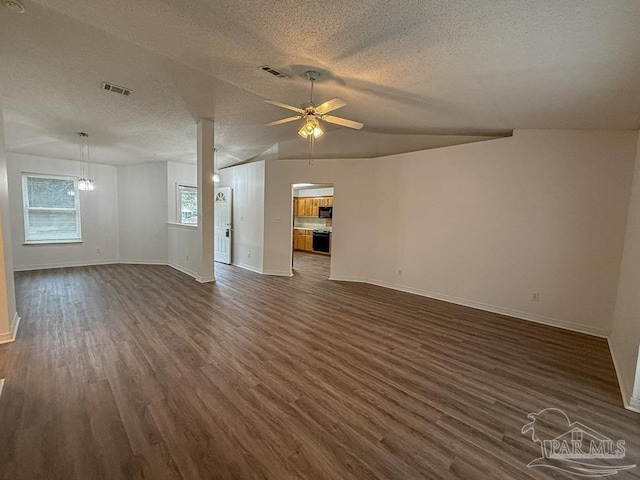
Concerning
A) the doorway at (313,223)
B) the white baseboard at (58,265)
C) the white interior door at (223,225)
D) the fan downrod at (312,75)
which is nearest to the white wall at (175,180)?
the white interior door at (223,225)

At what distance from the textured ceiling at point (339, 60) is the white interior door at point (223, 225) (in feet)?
10.2

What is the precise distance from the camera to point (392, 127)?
515 cm

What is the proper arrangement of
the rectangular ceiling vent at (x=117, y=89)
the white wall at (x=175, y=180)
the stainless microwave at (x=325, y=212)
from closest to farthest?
1. the rectangular ceiling vent at (x=117, y=89)
2. the white wall at (x=175, y=180)
3. the stainless microwave at (x=325, y=212)

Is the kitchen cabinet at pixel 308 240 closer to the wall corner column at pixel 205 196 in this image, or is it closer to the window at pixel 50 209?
the wall corner column at pixel 205 196

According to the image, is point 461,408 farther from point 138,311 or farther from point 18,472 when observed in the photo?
point 138,311

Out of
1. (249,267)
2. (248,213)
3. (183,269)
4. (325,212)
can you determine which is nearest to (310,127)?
(248,213)

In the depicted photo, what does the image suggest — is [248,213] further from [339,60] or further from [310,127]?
[339,60]

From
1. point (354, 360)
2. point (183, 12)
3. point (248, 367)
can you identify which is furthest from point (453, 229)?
point (183, 12)

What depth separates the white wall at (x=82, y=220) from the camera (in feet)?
20.6

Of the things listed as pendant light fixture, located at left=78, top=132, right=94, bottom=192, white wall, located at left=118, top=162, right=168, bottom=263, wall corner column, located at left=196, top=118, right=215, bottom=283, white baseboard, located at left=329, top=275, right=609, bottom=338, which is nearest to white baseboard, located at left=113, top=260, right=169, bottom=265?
white wall, located at left=118, top=162, right=168, bottom=263

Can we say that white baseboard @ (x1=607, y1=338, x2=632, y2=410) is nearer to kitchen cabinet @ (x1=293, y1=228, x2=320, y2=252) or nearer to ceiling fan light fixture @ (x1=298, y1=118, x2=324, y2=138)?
ceiling fan light fixture @ (x1=298, y1=118, x2=324, y2=138)

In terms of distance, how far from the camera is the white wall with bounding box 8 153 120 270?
629cm

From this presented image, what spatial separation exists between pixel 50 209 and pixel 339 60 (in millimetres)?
8018

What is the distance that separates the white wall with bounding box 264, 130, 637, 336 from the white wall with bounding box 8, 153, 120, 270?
5.28 meters
